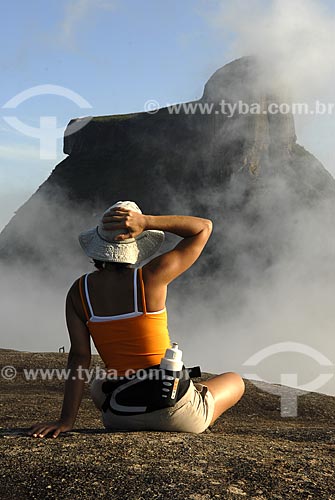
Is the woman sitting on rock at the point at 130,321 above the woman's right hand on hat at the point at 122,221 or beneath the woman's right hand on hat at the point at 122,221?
beneath

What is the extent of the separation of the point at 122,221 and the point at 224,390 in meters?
2.20

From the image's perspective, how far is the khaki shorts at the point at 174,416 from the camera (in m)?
6.22

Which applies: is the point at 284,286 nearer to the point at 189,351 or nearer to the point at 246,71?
the point at 189,351

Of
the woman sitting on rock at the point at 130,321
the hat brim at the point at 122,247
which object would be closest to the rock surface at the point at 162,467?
the woman sitting on rock at the point at 130,321

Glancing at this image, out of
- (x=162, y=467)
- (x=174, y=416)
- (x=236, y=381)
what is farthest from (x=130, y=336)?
(x=236, y=381)

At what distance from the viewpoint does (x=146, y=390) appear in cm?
604

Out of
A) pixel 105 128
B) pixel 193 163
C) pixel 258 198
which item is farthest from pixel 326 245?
pixel 105 128

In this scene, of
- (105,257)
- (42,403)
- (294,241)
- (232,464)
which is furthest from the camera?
(294,241)

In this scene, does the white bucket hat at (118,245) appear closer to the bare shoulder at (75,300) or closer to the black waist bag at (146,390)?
the bare shoulder at (75,300)

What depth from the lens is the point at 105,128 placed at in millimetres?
114875

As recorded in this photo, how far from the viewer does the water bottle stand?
5.88 metres

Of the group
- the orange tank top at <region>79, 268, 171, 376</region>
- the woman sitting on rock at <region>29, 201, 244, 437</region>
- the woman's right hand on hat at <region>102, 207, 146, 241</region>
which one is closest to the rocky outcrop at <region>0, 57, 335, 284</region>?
the woman sitting on rock at <region>29, 201, 244, 437</region>

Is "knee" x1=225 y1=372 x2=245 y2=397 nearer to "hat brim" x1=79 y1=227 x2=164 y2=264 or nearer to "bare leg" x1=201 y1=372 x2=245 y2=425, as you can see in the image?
"bare leg" x1=201 y1=372 x2=245 y2=425

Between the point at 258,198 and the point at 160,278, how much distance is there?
10213cm
